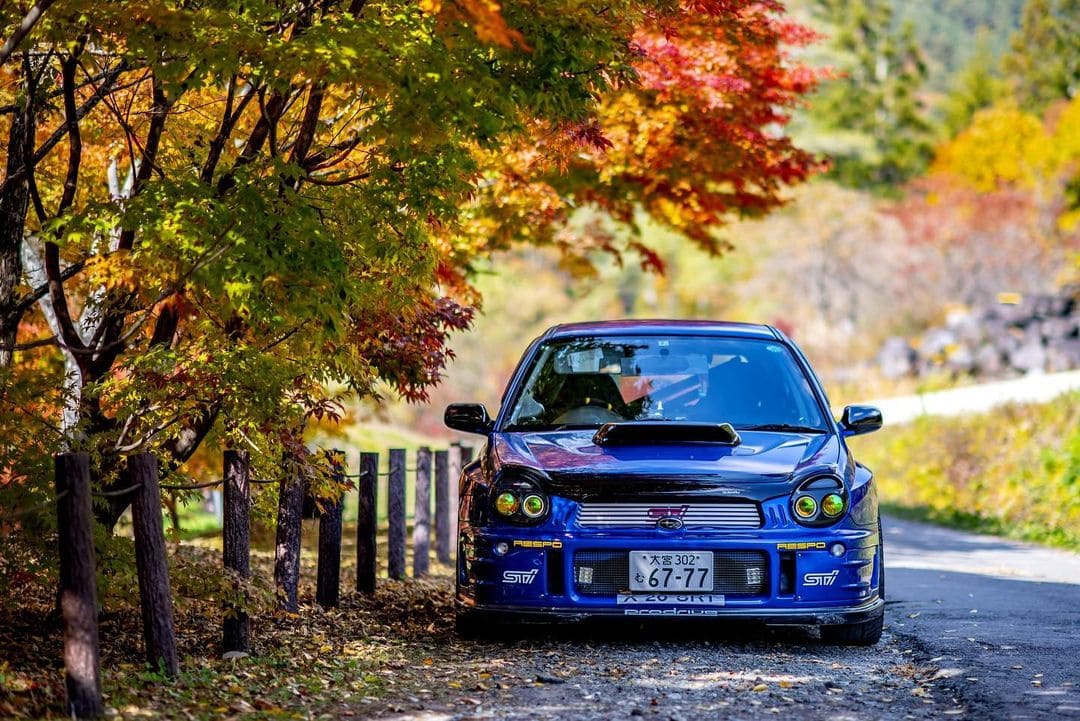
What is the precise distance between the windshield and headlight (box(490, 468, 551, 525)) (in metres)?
0.70

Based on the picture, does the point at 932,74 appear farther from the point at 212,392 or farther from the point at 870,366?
the point at 212,392

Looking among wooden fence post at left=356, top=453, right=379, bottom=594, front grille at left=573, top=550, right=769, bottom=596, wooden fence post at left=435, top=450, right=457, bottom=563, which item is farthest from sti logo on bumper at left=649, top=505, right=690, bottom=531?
wooden fence post at left=435, top=450, right=457, bottom=563

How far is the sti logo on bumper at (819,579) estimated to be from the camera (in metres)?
6.69

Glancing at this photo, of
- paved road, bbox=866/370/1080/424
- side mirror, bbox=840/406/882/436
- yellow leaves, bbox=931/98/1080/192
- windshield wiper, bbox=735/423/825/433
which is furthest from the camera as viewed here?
yellow leaves, bbox=931/98/1080/192

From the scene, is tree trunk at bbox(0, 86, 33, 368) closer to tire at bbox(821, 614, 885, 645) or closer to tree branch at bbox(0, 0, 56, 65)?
tree branch at bbox(0, 0, 56, 65)

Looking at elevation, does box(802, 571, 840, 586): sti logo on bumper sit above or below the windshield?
below

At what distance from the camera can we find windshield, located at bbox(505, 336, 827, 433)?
7621mm

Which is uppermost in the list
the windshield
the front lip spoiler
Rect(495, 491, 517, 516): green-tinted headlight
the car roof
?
the car roof

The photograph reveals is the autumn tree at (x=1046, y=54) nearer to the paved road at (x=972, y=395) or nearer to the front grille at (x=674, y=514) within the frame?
the paved road at (x=972, y=395)

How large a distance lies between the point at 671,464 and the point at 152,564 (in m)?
2.62

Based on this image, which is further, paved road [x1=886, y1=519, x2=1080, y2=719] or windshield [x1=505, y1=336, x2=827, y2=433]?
windshield [x1=505, y1=336, x2=827, y2=433]

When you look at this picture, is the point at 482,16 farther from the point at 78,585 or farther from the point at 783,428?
the point at 783,428

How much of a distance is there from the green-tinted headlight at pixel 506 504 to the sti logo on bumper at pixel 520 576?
300mm

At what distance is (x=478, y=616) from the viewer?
696 centimetres
